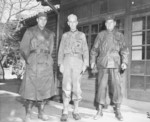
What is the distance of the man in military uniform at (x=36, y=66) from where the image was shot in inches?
157

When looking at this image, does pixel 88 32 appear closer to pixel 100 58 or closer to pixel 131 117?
pixel 100 58

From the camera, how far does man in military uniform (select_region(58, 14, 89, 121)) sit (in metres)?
4.11

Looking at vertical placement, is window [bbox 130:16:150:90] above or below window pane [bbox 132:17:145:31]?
below

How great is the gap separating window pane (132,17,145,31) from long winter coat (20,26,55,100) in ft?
8.10

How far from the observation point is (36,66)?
4000 mm

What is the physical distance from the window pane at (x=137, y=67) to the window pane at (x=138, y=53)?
0.41 feet

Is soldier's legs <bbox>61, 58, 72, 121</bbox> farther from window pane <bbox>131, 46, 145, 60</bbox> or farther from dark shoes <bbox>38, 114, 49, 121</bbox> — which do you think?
window pane <bbox>131, 46, 145, 60</bbox>

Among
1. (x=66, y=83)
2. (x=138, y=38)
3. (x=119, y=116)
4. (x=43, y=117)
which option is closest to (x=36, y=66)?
(x=66, y=83)

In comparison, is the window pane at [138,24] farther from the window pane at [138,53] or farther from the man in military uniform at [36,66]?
the man in military uniform at [36,66]

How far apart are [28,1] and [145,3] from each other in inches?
516

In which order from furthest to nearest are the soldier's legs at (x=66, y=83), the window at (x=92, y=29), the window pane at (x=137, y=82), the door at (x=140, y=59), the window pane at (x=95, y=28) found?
1. the window pane at (x=95, y=28)
2. the window at (x=92, y=29)
3. the window pane at (x=137, y=82)
4. the door at (x=140, y=59)
5. the soldier's legs at (x=66, y=83)

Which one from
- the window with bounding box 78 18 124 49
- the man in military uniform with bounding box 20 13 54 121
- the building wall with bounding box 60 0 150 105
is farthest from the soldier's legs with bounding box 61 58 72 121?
the window with bounding box 78 18 124 49

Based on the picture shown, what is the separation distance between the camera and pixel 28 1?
16844 mm

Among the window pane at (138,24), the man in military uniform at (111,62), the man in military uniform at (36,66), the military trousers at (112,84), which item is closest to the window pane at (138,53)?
the window pane at (138,24)
